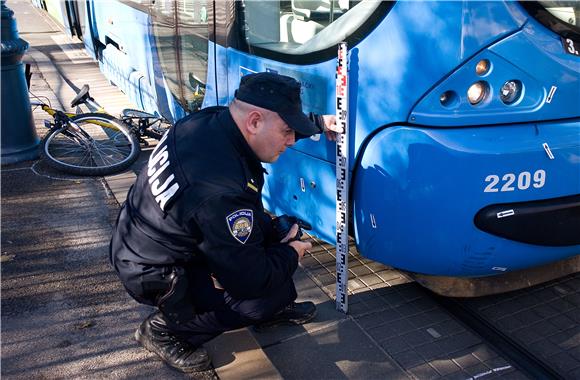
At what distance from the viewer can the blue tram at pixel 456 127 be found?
233 cm

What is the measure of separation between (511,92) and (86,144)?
401 cm

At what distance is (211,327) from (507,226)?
145 centimetres

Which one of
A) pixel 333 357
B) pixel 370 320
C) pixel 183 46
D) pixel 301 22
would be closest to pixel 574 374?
pixel 370 320

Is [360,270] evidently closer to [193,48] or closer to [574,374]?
[574,374]

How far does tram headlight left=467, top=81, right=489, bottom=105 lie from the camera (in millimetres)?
2387

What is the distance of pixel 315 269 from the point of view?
11.3 feet

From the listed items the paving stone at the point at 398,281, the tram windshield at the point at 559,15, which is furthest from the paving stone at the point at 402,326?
the tram windshield at the point at 559,15

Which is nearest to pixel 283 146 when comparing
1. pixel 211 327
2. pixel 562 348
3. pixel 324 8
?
pixel 211 327

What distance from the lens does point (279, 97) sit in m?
2.18

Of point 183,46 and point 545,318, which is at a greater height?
point 183,46

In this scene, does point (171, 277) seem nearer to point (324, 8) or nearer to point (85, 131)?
point (324, 8)

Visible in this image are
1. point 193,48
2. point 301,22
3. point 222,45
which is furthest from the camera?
point 193,48

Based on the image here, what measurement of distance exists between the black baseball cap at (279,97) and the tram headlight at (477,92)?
741mm

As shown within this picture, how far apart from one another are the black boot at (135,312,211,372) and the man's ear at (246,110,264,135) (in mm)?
1040
